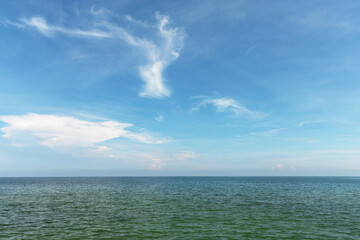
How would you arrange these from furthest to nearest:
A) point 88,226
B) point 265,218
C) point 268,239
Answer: point 265,218 → point 88,226 → point 268,239

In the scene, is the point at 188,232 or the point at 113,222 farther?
the point at 113,222

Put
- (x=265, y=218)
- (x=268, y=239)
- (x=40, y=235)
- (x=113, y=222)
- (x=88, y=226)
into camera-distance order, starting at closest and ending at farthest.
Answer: (x=268, y=239), (x=40, y=235), (x=88, y=226), (x=113, y=222), (x=265, y=218)

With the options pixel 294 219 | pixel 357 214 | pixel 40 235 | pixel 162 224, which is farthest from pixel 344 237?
pixel 40 235

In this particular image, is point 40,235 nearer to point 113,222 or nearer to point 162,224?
point 113,222

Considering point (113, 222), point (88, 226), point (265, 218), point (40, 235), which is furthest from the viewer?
point (265, 218)

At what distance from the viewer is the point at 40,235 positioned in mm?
24891

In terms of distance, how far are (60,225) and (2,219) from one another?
10958mm

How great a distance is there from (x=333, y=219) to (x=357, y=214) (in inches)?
330

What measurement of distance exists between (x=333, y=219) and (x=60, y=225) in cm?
3942

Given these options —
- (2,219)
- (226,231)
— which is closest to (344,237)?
(226,231)

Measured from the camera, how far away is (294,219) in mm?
32562

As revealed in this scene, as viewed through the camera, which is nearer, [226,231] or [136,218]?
[226,231]

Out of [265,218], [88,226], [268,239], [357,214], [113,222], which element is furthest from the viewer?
[357,214]

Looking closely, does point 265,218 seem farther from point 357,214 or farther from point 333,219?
point 357,214
